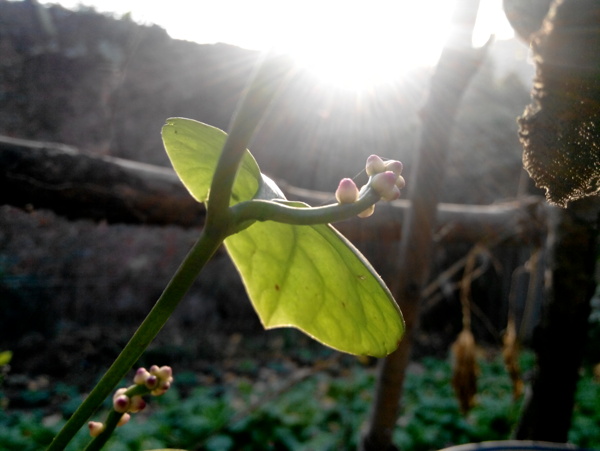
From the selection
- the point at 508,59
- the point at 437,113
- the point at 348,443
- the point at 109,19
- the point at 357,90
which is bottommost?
the point at 348,443

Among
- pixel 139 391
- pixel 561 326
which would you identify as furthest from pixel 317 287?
pixel 561 326

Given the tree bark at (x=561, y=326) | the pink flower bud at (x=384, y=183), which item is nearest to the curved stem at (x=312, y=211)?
the pink flower bud at (x=384, y=183)

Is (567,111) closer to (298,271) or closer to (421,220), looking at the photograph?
(298,271)

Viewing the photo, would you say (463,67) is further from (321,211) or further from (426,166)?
(321,211)

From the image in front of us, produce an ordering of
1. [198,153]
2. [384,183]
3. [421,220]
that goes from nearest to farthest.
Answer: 1. [384,183]
2. [198,153]
3. [421,220]

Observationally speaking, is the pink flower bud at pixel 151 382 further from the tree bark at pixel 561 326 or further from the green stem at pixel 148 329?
the tree bark at pixel 561 326

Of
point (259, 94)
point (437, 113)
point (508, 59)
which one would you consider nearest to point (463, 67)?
point (437, 113)
